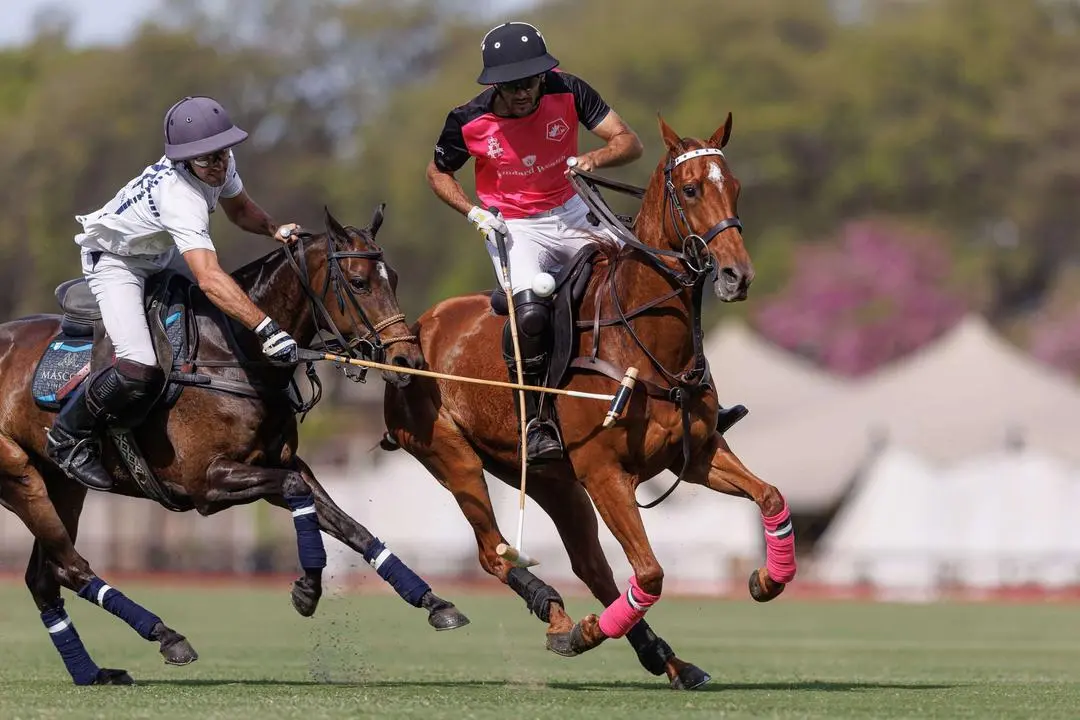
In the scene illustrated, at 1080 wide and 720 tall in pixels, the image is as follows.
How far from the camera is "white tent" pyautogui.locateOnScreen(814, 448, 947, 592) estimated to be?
92.4 feet

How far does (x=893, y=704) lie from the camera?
9.01 metres

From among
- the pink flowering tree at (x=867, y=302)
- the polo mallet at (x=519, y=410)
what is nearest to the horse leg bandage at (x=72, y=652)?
the polo mallet at (x=519, y=410)

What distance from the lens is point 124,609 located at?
991cm

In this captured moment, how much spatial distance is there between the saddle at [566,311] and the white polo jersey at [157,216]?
5.58 ft

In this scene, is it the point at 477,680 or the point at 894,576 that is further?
the point at 894,576

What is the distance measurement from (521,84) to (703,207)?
4.37 feet

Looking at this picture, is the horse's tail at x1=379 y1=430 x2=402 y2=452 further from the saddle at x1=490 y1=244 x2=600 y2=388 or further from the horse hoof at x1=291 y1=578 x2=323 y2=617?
the horse hoof at x1=291 y1=578 x2=323 y2=617

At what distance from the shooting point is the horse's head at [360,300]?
9.78m

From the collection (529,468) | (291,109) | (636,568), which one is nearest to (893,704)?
(636,568)

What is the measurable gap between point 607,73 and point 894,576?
→ 29.5 m

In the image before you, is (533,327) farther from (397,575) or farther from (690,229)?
(397,575)

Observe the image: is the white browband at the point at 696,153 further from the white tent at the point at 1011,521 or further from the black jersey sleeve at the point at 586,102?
the white tent at the point at 1011,521

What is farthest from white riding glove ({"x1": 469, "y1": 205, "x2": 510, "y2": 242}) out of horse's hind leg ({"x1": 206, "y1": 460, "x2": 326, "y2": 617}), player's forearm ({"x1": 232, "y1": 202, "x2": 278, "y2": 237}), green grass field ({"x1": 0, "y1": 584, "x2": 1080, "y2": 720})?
green grass field ({"x1": 0, "y1": 584, "x2": 1080, "y2": 720})

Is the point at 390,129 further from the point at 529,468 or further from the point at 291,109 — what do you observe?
the point at 529,468
